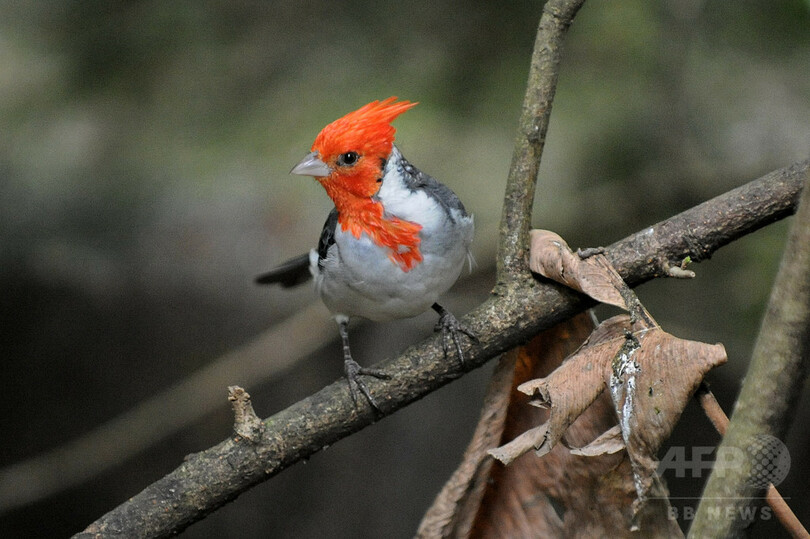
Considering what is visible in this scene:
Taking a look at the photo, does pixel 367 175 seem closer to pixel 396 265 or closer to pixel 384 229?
pixel 384 229

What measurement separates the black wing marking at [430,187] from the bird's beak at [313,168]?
275mm

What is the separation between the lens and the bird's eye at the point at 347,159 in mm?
2676

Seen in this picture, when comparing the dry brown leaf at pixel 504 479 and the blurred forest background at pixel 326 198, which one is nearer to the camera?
the dry brown leaf at pixel 504 479

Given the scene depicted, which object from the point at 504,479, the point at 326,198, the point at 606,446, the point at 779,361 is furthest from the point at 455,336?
the point at 326,198

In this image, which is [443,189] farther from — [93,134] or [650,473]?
[93,134]

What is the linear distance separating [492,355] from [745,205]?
814 millimetres

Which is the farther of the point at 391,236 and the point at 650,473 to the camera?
the point at 391,236

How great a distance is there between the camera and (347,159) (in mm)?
2684

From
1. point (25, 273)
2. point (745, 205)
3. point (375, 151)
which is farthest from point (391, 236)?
point (25, 273)

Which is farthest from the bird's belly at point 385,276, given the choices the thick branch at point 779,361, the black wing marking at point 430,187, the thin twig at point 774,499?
the thick branch at point 779,361

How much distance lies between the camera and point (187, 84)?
4816 millimetres

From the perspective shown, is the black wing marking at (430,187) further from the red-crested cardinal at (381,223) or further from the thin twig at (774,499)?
the thin twig at (774,499)

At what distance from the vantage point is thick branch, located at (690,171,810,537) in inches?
44.9

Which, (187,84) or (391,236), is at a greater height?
(187,84)
